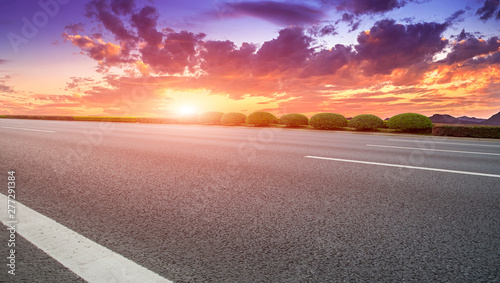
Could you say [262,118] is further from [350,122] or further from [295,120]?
[350,122]

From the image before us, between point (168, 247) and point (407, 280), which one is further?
point (168, 247)

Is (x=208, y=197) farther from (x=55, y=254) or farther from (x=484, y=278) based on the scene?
(x=484, y=278)

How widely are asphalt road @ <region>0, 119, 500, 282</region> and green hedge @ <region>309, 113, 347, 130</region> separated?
1653 cm

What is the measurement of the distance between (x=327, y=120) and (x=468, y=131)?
847cm

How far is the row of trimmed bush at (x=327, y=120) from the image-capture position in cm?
1973

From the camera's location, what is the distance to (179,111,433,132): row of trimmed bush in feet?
64.7

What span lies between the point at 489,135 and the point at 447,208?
17.5m

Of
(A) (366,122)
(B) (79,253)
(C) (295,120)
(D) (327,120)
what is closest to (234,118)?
(C) (295,120)

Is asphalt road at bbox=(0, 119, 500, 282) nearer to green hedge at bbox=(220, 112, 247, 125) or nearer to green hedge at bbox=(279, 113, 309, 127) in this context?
green hedge at bbox=(279, 113, 309, 127)

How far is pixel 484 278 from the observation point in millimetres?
1896

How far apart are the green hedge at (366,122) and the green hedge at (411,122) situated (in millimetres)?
942

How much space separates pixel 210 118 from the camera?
29766 mm

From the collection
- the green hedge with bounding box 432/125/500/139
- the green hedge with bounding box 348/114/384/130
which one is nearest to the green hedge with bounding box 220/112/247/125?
the green hedge with bounding box 348/114/384/130

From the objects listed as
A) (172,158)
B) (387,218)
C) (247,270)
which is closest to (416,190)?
(387,218)
